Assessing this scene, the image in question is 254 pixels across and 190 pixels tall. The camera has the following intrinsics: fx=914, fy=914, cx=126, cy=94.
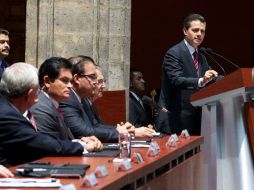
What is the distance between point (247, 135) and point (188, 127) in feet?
10.3

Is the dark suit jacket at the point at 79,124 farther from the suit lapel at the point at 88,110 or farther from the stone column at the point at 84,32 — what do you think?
the stone column at the point at 84,32

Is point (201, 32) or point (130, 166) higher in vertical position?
point (201, 32)

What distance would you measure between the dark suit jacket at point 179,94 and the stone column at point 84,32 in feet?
4.82

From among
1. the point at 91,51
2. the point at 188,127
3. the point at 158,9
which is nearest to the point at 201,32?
the point at 188,127

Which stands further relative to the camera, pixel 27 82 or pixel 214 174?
pixel 214 174

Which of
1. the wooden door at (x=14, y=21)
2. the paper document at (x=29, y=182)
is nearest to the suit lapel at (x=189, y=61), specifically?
the wooden door at (x=14, y=21)

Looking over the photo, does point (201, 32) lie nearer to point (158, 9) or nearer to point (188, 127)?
point (188, 127)

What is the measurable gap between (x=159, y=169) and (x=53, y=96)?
1276 mm

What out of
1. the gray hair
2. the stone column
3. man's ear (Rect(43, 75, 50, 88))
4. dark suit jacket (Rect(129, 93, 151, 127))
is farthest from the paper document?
dark suit jacket (Rect(129, 93, 151, 127))

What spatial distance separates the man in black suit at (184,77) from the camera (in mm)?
7738

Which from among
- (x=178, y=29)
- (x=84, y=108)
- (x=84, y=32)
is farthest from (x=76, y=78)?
(x=178, y=29)

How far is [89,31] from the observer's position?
9.22 metres

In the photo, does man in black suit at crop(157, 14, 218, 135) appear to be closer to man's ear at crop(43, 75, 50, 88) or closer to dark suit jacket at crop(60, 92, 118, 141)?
dark suit jacket at crop(60, 92, 118, 141)

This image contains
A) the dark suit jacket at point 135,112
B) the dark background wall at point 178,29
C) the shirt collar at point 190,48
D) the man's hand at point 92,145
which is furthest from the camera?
the dark background wall at point 178,29
